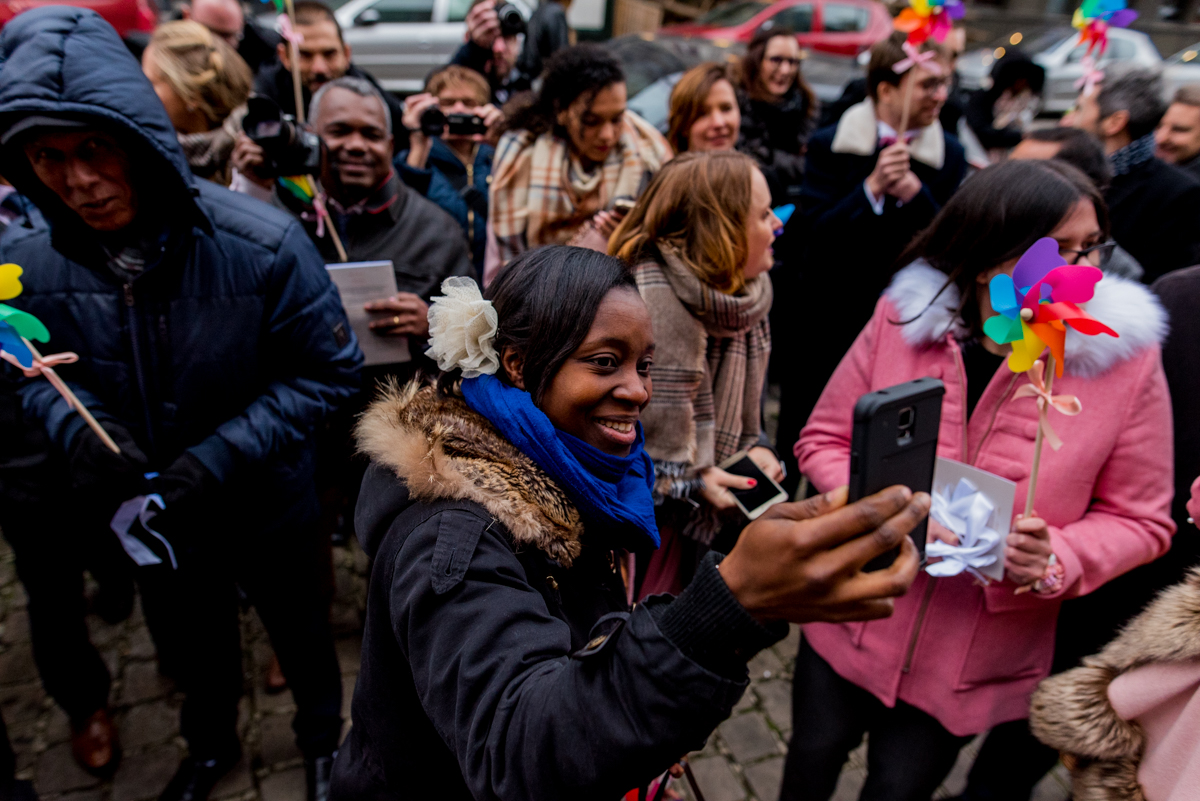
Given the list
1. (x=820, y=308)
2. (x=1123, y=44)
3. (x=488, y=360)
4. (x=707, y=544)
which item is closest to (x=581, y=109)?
(x=820, y=308)

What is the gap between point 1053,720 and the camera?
1.60 m

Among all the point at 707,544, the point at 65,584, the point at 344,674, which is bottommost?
the point at 344,674

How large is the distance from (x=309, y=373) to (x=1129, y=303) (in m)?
2.32

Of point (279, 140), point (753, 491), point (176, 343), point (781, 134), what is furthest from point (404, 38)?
point (753, 491)

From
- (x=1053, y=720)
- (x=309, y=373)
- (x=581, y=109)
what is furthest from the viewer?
(x=581, y=109)

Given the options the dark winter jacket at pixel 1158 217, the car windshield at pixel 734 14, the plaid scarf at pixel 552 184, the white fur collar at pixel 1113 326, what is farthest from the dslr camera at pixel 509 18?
the car windshield at pixel 734 14

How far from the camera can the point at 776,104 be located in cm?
437

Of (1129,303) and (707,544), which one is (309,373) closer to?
(707,544)

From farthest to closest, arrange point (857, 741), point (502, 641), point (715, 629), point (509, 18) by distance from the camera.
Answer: point (509, 18) < point (857, 741) < point (502, 641) < point (715, 629)

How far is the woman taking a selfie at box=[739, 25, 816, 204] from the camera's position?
426 centimetres

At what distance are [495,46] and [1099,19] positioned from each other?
325 centimetres

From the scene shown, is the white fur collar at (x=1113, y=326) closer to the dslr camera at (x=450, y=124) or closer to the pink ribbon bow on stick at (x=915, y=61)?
the pink ribbon bow on stick at (x=915, y=61)

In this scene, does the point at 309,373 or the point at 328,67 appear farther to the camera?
the point at 328,67

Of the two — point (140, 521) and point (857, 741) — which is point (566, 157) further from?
point (857, 741)
